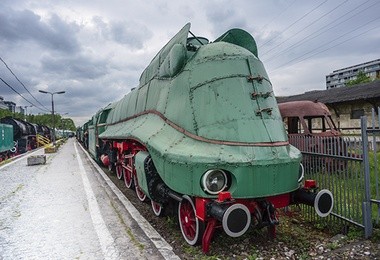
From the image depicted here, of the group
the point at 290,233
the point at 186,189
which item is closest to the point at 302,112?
the point at 290,233

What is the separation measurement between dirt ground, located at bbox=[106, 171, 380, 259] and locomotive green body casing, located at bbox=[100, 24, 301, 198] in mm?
886

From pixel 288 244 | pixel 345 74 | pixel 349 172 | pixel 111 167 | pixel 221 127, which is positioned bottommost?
pixel 288 244

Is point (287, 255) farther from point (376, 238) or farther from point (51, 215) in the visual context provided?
point (51, 215)

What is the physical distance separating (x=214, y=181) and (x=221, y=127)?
74 centimetres

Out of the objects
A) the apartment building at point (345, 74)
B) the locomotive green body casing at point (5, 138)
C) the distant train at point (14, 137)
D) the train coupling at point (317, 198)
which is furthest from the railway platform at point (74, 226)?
the apartment building at point (345, 74)

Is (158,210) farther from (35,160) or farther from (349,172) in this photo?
(35,160)

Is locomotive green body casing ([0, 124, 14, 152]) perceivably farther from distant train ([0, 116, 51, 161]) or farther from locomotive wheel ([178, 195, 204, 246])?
locomotive wheel ([178, 195, 204, 246])

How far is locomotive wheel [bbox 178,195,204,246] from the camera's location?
162 inches

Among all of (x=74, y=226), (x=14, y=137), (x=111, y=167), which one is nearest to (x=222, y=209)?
(x=74, y=226)

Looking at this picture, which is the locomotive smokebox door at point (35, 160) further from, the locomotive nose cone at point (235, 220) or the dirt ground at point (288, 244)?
the locomotive nose cone at point (235, 220)

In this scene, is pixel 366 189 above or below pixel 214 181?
below

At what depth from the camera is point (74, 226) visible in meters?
5.46

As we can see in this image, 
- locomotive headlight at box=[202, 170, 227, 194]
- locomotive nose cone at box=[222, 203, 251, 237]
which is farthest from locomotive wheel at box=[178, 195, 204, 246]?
locomotive nose cone at box=[222, 203, 251, 237]

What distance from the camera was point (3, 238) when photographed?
4.96 metres
